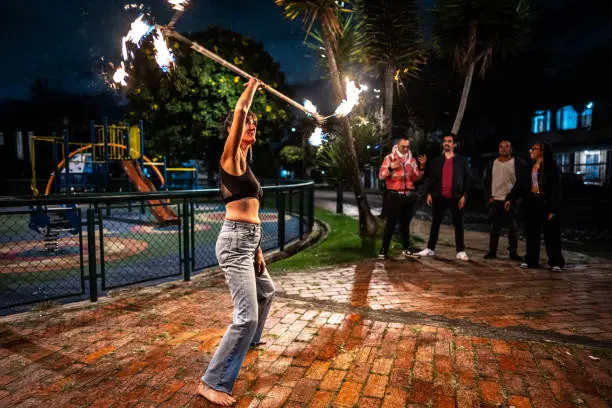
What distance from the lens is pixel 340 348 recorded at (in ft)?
11.3

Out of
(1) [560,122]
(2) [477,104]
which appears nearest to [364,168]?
(2) [477,104]

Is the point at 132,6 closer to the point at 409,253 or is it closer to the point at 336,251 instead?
the point at 336,251

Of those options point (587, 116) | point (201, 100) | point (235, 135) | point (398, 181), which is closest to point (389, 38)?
point (398, 181)

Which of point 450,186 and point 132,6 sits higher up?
point 132,6

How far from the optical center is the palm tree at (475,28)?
31.4 ft

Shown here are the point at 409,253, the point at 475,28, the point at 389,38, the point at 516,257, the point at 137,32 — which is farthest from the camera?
the point at 475,28

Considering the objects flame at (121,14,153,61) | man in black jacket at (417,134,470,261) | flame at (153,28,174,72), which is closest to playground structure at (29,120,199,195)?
→ man in black jacket at (417,134,470,261)

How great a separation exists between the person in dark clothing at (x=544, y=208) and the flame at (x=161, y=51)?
5.56 m

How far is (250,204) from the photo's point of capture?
2.76m

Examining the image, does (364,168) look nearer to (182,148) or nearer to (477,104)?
(182,148)

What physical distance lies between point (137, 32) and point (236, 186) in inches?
57.4

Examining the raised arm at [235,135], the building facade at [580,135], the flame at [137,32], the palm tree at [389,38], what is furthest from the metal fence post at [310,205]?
the building facade at [580,135]

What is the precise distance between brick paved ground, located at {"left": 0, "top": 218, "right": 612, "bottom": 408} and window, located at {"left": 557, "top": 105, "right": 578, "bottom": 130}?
26.2 meters

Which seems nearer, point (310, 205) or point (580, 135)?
point (310, 205)
